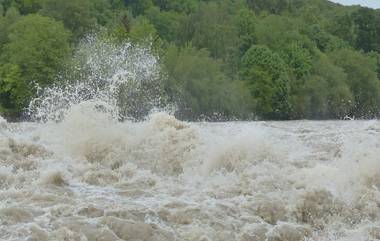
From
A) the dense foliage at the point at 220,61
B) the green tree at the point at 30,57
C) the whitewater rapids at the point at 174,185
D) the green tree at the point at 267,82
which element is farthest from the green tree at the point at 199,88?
the whitewater rapids at the point at 174,185

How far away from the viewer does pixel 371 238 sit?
10.2m

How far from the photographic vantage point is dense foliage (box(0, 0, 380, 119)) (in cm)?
5472

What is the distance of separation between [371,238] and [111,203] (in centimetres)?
418

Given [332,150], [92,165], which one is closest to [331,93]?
[332,150]

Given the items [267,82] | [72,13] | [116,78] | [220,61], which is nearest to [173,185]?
[116,78]

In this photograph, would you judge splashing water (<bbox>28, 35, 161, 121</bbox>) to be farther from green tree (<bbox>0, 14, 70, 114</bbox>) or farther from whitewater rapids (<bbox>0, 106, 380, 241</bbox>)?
whitewater rapids (<bbox>0, 106, 380, 241</bbox>)

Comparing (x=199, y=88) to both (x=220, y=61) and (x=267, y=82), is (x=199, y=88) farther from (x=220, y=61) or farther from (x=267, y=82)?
(x=220, y=61)

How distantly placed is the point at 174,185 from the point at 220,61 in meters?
54.7

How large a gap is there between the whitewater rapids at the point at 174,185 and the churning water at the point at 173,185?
0.02 m

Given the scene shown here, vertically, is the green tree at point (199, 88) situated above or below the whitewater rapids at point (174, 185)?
below

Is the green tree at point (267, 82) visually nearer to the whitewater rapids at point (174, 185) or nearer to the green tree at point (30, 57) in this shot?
the green tree at point (30, 57)

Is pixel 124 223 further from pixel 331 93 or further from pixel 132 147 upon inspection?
pixel 331 93

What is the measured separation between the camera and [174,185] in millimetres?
12812

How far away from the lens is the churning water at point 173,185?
10164mm
